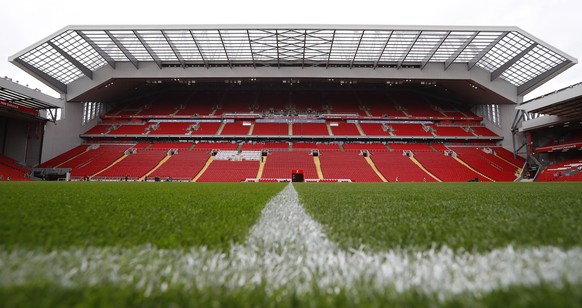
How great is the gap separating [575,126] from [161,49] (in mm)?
35874

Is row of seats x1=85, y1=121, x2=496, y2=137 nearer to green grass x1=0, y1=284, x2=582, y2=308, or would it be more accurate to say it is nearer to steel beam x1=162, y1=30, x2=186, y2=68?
steel beam x1=162, y1=30, x2=186, y2=68

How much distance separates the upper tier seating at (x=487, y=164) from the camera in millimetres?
24828

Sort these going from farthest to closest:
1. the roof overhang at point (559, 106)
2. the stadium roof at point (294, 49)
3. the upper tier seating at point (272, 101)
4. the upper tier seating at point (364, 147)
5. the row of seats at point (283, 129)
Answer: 1. the upper tier seating at point (272, 101)
2. the row of seats at point (283, 129)
3. the upper tier seating at point (364, 147)
4. the stadium roof at point (294, 49)
5. the roof overhang at point (559, 106)

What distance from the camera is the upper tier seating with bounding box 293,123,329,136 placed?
31.4 m

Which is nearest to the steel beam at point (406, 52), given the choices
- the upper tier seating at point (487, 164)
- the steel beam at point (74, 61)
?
the upper tier seating at point (487, 164)

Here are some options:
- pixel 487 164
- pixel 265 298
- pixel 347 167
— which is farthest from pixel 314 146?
pixel 265 298

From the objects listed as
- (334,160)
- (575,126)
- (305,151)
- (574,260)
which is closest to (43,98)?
(305,151)

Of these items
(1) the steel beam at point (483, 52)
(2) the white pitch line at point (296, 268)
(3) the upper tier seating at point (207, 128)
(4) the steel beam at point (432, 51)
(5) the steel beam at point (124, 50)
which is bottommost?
(2) the white pitch line at point (296, 268)

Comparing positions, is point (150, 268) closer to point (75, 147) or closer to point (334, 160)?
point (334, 160)

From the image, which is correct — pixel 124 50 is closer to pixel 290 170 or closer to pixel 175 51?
pixel 175 51

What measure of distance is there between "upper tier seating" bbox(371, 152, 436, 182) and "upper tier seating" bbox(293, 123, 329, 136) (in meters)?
6.26

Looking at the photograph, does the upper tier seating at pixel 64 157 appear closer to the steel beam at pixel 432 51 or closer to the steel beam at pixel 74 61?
the steel beam at pixel 74 61

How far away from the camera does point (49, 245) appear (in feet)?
3.28

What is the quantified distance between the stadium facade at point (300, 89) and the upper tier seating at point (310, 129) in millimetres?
114
